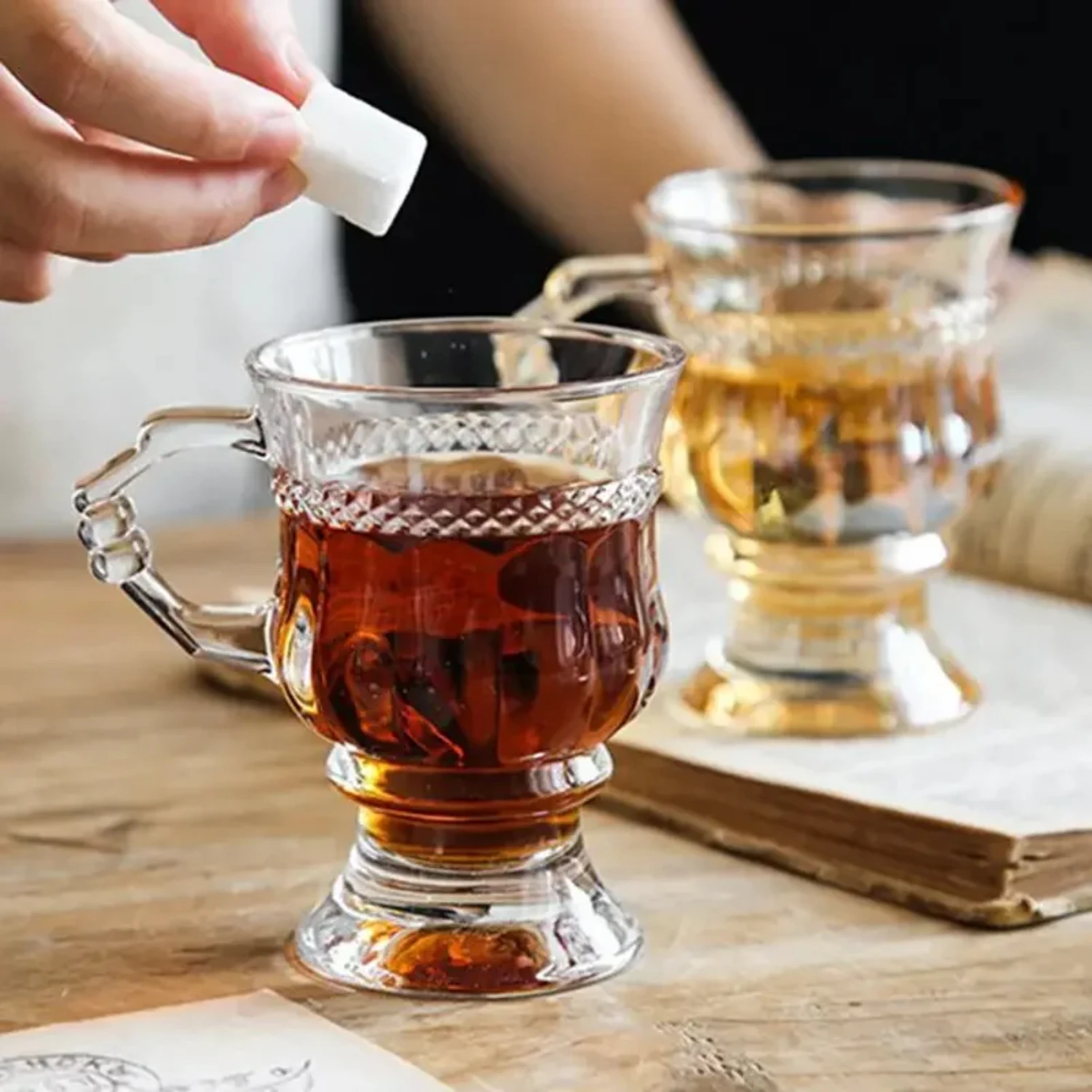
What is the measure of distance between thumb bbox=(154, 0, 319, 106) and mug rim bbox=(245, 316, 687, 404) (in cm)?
7

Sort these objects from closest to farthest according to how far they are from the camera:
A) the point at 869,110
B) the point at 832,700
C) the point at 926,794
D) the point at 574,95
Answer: the point at 926,794 → the point at 832,700 → the point at 574,95 → the point at 869,110

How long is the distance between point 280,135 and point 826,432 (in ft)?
0.96

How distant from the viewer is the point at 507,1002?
2.04 ft

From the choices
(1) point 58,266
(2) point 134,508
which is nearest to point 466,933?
(2) point 134,508

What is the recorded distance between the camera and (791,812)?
29.1 inches

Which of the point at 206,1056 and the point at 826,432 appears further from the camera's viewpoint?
the point at 826,432

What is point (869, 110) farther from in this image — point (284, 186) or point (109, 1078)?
point (109, 1078)

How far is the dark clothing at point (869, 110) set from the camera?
195 centimetres

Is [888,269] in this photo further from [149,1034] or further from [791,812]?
[149,1034]

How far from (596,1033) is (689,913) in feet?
0.31

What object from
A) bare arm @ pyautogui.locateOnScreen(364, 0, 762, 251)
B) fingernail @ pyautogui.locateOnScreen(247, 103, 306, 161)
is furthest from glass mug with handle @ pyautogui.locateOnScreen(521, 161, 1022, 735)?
bare arm @ pyautogui.locateOnScreen(364, 0, 762, 251)

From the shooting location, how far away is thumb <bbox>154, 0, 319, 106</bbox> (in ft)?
2.17

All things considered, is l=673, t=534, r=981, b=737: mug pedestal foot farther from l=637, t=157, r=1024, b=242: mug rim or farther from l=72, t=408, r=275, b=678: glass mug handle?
l=72, t=408, r=275, b=678: glass mug handle

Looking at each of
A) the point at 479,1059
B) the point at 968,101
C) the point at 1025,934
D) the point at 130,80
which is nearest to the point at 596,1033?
the point at 479,1059
